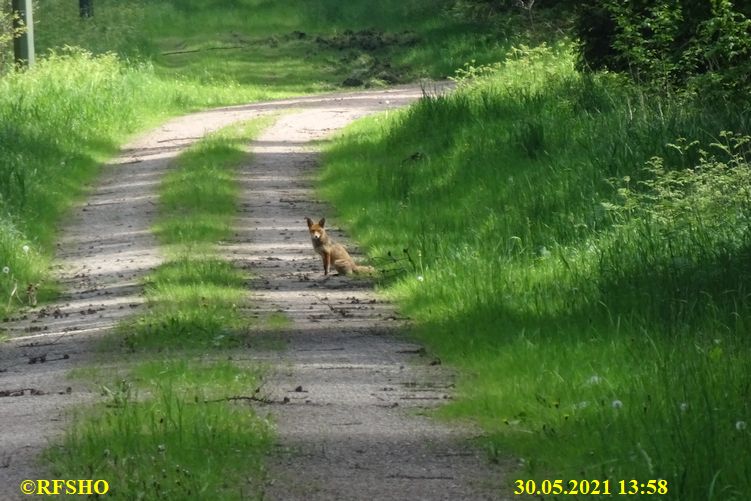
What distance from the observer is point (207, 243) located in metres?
16.6

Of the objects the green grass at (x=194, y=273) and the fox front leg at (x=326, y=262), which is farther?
the fox front leg at (x=326, y=262)

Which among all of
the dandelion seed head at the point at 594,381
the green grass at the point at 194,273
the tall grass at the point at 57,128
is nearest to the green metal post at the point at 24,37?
the tall grass at the point at 57,128

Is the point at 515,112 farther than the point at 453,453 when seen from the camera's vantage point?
Yes

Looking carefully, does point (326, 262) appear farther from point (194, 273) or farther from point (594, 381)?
point (594, 381)

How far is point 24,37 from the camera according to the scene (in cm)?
3141

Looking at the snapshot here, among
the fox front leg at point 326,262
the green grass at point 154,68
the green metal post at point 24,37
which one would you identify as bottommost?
the green grass at point 154,68

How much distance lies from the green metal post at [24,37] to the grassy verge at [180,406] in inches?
645

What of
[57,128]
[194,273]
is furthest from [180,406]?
[57,128]

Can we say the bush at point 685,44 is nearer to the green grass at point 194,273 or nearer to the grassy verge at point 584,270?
the grassy verge at point 584,270

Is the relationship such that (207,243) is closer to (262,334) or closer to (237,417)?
(262,334)

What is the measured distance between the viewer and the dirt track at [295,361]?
7684mm

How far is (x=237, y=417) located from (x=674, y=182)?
5.78 meters

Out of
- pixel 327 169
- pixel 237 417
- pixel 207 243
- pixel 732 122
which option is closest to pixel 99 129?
pixel 327 169

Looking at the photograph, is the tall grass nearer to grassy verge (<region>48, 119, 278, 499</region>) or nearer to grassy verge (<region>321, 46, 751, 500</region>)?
grassy verge (<region>48, 119, 278, 499</region>)
